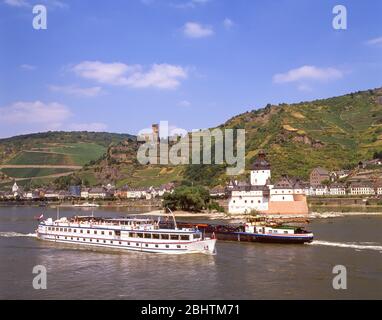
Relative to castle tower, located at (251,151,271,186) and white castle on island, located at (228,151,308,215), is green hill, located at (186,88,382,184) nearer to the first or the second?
castle tower, located at (251,151,271,186)

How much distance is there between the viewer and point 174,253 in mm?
39812

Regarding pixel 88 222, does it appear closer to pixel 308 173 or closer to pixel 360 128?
pixel 308 173

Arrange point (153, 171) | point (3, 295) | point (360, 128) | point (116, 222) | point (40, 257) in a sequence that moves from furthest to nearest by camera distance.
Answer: point (153, 171) → point (360, 128) → point (116, 222) → point (40, 257) → point (3, 295)

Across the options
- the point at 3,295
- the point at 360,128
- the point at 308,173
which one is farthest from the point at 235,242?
the point at 360,128

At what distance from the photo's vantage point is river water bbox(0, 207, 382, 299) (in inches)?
1062

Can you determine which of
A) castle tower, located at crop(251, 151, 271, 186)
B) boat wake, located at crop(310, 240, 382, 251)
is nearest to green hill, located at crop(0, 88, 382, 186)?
castle tower, located at crop(251, 151, 271, 186)

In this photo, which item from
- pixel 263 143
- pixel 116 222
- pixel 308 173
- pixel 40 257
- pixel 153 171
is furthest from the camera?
pixel 153 171

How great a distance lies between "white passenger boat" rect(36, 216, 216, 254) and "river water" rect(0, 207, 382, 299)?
1222mm

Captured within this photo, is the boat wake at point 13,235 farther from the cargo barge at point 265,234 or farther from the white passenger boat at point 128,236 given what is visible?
the cargo barge at point 265,234

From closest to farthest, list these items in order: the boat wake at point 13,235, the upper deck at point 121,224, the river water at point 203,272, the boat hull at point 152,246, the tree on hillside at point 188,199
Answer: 1. the river water at point 203,272
2. the boat hull at point 152,246
3. the upper deck at point 121,224
4. the boat wake at point 13,235
5. the tree on hillside at point 188,199

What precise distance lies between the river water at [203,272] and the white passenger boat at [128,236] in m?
1.22

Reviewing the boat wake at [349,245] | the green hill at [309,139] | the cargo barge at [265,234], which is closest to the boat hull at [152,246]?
the cargo barge at [265,234]

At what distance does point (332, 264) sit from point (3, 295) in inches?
846

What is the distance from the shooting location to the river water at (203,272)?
27.0m
